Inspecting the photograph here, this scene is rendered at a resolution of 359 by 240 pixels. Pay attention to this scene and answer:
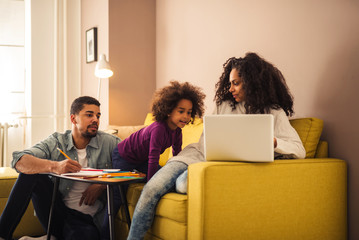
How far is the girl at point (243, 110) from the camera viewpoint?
2010 mm

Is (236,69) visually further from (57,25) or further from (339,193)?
(57,25)

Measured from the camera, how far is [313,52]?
7.75ft

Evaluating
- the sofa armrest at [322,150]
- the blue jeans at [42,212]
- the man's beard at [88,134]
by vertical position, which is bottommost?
the blue jeans at [42,212]

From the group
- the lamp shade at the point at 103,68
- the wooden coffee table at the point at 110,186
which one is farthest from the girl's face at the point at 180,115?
the lamp shade at the point at 103,68

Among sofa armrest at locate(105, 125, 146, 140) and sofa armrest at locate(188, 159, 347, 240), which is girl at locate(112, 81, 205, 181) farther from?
sofa armrest at locate(105, 125, 146, 140)

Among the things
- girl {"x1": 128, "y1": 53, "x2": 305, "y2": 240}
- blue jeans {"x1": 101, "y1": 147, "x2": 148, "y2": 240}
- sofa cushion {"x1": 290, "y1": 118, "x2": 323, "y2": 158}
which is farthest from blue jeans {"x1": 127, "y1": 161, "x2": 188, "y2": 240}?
sofa cushion {"x1": 290, "y1": 118, "x2": 323, "y2": 158}

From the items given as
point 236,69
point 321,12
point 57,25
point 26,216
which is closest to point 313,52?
point 321,12

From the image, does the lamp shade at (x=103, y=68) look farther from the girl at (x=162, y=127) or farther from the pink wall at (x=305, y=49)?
the girl at (x=162, y=127)

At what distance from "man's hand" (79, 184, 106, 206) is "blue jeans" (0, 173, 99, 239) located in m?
0.09

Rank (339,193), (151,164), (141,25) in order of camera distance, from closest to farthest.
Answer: (339,193) → (151,164) → (141,25)

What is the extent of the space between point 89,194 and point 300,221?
1.17 metres

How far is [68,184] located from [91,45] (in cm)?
232

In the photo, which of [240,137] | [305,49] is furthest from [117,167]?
[305,49]

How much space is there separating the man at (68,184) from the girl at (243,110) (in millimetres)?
431
